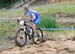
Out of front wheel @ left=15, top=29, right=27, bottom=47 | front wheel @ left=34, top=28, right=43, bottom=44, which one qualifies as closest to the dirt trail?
front wheel @ left=15, top=29, right=27, bottom=47

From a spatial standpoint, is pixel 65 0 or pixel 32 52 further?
pixel 65 0

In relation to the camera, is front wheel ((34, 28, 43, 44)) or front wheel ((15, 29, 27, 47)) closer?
front wheel ((15, 29, 27, 47))

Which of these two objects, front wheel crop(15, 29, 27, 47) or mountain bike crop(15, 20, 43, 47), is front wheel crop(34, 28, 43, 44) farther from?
front wheel crop(15, 29, 27, 47)

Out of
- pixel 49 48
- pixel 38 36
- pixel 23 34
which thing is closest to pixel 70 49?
pixel 49 48

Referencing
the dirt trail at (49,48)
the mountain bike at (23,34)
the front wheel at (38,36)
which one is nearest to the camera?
the dirt trail at (49,48)

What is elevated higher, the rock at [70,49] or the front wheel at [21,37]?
the front wheel at [21,37]

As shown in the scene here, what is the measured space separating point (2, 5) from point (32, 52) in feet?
54.8

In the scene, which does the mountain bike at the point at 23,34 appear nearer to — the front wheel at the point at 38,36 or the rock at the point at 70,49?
the front wheel at the point at 38,36

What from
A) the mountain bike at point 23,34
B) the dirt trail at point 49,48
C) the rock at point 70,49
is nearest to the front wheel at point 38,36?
the mountain bike at point 23,34

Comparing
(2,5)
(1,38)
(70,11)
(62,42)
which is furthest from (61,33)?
(2,5)

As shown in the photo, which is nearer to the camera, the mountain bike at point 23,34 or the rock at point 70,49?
the rock at point 70,49

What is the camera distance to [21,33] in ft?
39.2

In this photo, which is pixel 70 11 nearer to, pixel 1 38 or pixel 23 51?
pixel 1 38

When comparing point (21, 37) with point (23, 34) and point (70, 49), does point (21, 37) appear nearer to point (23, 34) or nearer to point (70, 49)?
point (23, 34)
